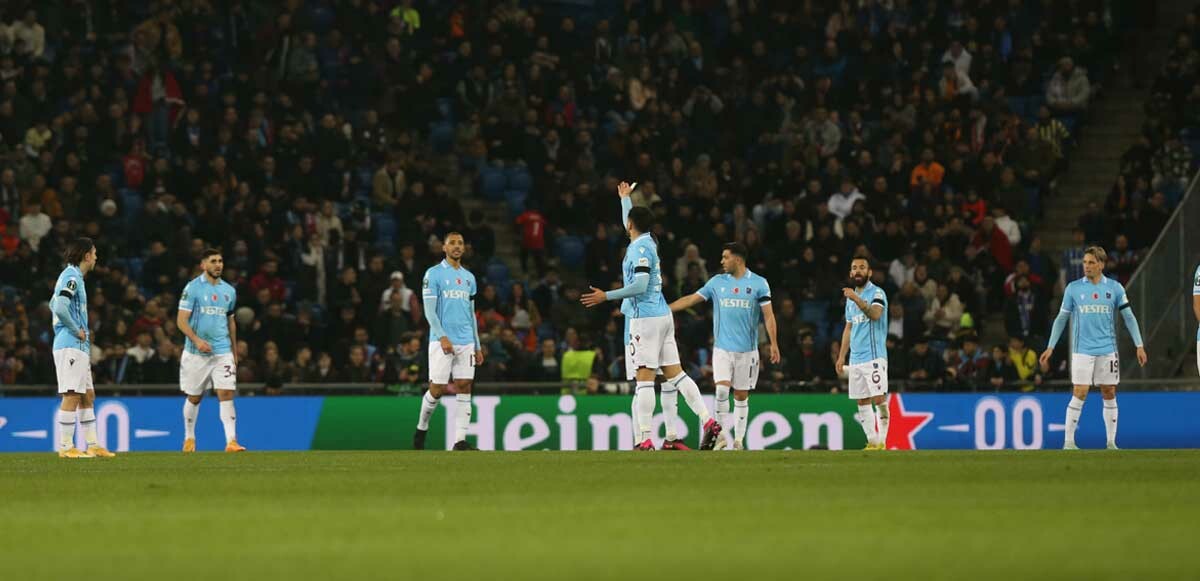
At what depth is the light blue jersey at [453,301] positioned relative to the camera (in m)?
21.3

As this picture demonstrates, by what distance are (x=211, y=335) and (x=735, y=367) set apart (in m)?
5.89

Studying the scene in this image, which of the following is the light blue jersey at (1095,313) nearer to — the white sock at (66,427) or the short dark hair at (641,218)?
the short dark hair at (641,218)

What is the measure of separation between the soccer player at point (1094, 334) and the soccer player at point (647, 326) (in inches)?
207

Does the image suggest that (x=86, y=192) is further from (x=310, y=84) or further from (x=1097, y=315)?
(x=1097, y=315)

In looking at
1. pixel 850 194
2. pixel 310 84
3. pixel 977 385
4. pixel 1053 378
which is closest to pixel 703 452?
pixel 977 385

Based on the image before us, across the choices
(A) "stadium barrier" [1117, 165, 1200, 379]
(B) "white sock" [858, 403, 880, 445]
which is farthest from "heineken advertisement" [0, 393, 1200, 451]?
(B) "white sock" [858, 403, 880, 445]

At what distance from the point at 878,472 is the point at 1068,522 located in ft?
15.4

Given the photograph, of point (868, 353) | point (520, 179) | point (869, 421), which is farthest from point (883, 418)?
point (520, 179)

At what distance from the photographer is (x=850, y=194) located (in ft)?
99.1

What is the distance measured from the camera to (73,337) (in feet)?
61.3

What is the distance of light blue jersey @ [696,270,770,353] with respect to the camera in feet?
70.5

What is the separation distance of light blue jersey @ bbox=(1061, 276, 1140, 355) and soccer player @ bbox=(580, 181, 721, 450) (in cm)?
535

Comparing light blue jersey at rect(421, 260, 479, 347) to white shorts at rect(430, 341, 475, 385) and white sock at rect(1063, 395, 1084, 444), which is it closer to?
white shorts at rect(430, 341, 475, 385)

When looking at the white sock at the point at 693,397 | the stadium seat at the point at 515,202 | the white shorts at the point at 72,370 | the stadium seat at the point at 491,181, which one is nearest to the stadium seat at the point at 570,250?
the stadium seat at the point at 515,202
